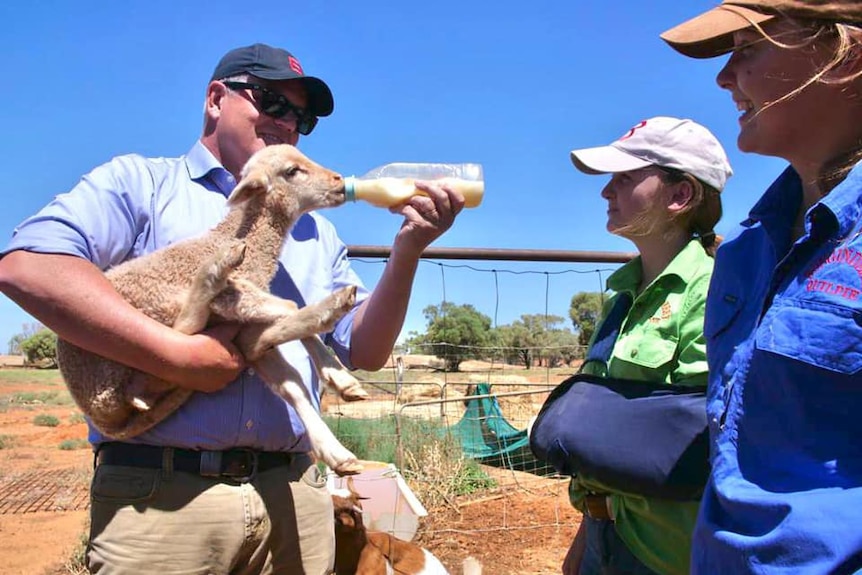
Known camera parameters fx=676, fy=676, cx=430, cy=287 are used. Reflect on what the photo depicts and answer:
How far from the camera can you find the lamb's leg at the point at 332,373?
234 centimetres

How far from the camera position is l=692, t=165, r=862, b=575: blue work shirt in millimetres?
1169

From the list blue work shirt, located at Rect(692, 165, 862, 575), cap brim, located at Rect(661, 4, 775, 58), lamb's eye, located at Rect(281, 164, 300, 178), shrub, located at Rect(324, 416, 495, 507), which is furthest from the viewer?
shrub, located at Rect(324, 416, 495, 507)

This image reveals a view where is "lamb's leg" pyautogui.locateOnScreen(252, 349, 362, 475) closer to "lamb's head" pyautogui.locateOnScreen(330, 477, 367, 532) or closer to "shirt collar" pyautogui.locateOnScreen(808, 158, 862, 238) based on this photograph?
"shirt collar" pyautogui.locateOnScreen(808, 158, 862, 238)

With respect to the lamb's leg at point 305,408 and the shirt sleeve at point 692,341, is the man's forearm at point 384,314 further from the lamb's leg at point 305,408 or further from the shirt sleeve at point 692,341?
the shirt sleeve at point 692,341

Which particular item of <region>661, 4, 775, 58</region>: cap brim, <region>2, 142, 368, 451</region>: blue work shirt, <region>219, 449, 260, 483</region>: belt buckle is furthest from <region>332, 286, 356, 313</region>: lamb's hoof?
<region>661, 4, 775, 58</region>: cap brim

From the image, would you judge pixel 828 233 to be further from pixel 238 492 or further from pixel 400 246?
pixel 238 492

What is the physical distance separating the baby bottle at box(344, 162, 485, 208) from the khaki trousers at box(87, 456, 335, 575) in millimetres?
1112

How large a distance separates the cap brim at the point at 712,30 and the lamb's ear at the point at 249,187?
1.53 m

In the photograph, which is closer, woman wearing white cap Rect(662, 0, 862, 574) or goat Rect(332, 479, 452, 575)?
woman wearing white cap Rect(662, 0, 862, 574)

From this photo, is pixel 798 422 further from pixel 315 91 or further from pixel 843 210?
pixel 315 91

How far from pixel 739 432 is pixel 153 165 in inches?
82.8

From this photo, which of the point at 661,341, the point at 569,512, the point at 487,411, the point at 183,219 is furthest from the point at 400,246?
the point at 487,411

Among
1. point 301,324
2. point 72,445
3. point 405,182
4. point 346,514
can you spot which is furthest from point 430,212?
point 72,445

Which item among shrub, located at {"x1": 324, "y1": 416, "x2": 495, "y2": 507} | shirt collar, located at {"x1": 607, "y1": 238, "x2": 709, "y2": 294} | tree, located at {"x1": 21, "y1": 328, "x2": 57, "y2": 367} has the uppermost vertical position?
shirt collar, located at {"x1": 607, "y1": 238, "x2": 709, "y2": 294}
